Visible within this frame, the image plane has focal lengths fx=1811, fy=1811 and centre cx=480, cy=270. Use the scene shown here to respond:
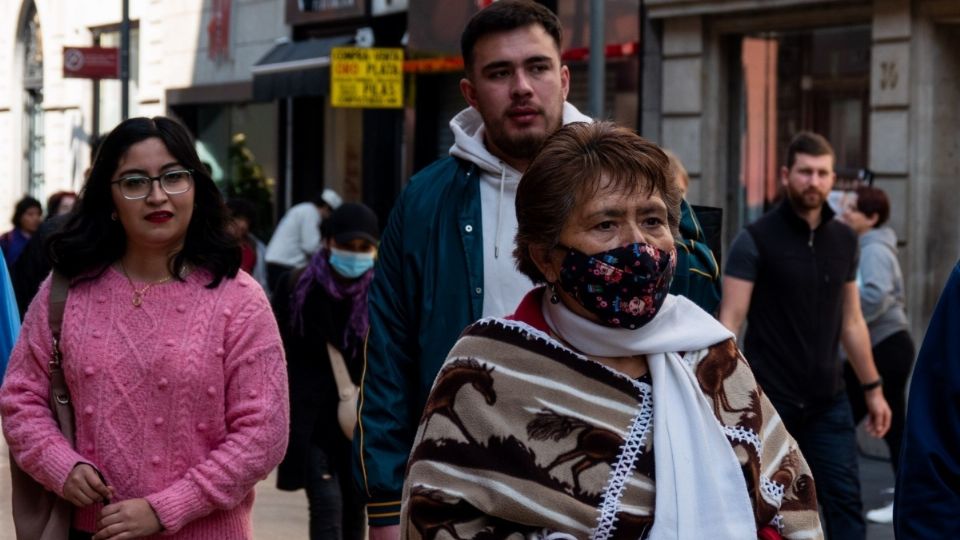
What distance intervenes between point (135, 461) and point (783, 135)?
11.1 metres

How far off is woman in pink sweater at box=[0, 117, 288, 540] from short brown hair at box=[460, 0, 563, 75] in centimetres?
83

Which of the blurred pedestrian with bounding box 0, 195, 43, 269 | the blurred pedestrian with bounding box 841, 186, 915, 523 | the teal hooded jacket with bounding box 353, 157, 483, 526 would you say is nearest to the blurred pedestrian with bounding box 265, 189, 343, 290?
the blurred pedestrian with bounding box 0, 195, 43, 269

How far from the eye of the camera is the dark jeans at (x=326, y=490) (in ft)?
24.3

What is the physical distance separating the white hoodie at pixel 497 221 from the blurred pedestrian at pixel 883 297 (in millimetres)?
6140

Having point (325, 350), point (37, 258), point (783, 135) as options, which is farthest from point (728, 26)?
point (325, 350)

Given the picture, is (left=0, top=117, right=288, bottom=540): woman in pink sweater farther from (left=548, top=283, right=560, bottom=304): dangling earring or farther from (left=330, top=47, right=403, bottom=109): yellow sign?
(left=330, top=47, right=403, bottom=109): yellow sign

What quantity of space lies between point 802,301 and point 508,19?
12.2 feet

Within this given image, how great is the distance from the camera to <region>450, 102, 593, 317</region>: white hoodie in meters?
4.36

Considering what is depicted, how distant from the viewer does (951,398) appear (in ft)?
10.9

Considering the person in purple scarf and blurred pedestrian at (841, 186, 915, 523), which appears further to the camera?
blurred pedestrian at (841, 186, 915, 523)

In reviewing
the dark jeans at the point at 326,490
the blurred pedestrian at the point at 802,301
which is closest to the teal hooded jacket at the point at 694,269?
the dark jeans at the point at 326,490

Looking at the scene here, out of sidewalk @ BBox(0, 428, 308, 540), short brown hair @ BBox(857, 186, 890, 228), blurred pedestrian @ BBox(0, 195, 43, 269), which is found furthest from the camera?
blurred pedestrian @ BBox(0, 195, 43, 269)

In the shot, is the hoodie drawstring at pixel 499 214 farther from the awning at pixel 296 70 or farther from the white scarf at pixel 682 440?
the awning at pixel 296 70

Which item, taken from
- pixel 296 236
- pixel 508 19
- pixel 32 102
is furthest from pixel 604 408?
pixel 32 102
